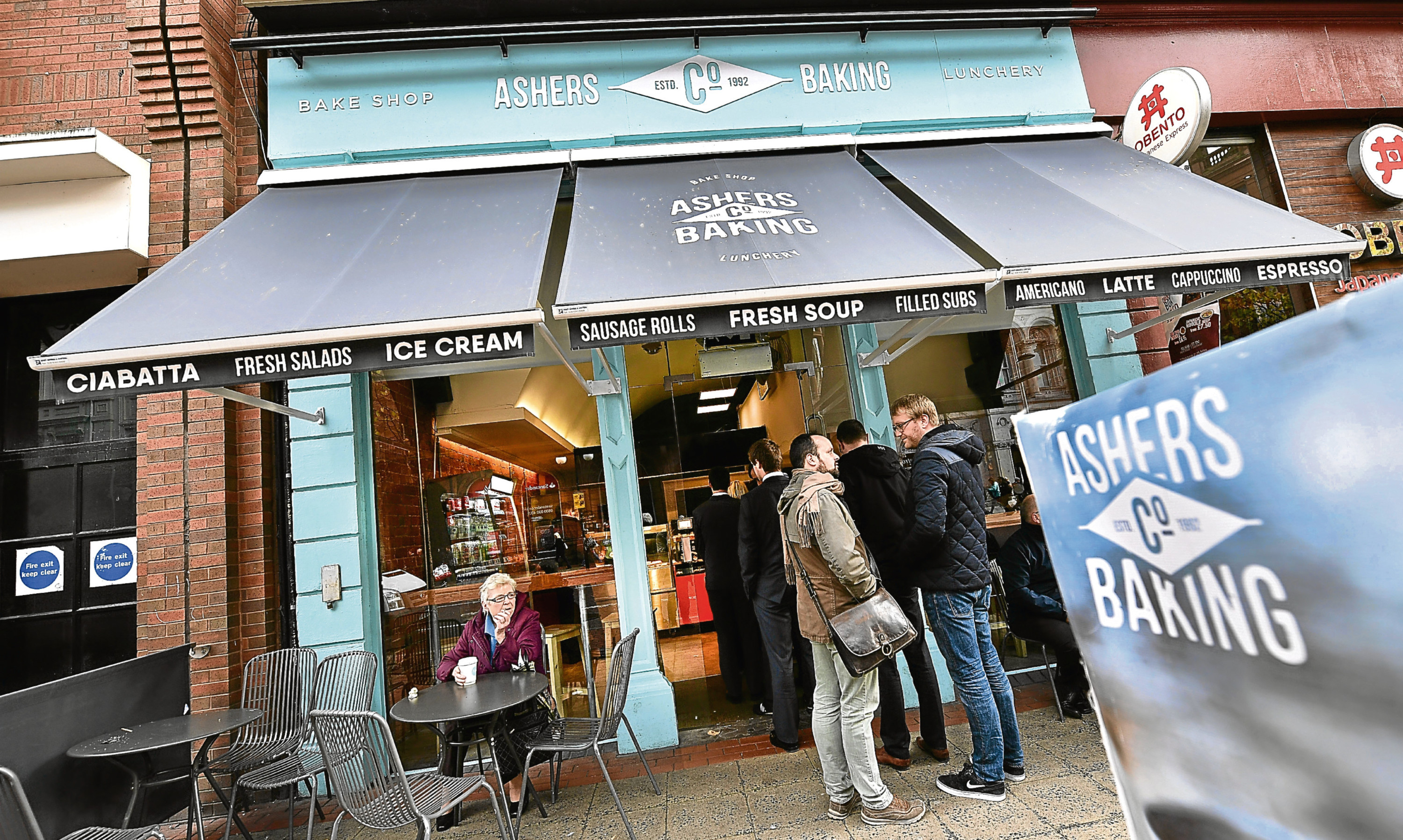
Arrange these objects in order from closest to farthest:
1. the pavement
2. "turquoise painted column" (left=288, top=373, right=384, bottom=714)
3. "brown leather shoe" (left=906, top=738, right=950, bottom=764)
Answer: the pavement → "brown leather shoe" (left=906, top=738, right=950, bottom=764) → "turquoise painted column" (left=288, top=373, right=384, bottom=714)

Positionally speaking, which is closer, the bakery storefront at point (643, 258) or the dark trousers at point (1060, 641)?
the bakery storefront at point (643, 258)

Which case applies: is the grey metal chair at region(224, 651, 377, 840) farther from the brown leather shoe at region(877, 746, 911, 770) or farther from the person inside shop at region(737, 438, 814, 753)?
the brown leather shoe at region(877, 746, 911, 770)

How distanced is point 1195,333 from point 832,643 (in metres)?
4.83

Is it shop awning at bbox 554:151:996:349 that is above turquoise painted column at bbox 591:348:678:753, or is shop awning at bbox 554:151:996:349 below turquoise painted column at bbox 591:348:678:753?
above

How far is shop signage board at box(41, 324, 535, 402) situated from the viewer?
3.54 meters

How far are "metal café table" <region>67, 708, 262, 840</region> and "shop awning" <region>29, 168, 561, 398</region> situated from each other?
1918 mm

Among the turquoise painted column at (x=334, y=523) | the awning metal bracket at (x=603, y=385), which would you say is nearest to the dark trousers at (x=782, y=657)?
the awning metal bracket at (x=603, y=385)

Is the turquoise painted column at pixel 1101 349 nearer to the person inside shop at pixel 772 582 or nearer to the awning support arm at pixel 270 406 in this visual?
the person inside shop at pixel 772 582

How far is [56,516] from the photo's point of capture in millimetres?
5645

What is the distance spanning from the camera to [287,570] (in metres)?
5.45

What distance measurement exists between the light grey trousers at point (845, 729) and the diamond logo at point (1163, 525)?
2493mm

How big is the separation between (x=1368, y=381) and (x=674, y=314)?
3043mm

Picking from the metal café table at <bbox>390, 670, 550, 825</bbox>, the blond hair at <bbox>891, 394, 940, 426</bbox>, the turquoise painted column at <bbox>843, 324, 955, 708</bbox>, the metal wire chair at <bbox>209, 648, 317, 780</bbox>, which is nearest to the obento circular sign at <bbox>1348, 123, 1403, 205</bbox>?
the turquoise painted column at <bbox>843, 324, 955, 708</bbox>

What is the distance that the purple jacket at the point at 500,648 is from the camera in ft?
14.7
